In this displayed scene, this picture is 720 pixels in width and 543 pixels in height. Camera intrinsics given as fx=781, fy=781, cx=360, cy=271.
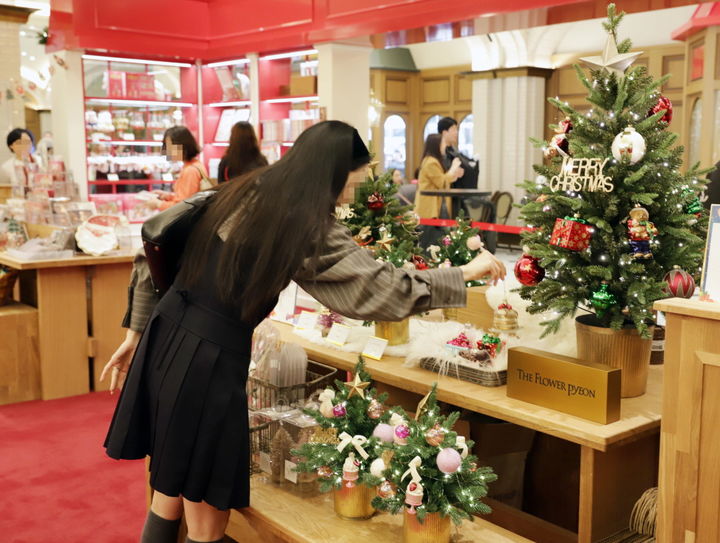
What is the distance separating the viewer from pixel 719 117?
772cm

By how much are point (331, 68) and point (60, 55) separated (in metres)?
2.94

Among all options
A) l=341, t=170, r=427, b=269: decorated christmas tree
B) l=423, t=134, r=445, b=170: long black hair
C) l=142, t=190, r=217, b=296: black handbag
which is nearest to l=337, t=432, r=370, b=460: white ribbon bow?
l=142, t=190, r=217, b=296: black handbag

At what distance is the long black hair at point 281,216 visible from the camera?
A: 5.74 feet

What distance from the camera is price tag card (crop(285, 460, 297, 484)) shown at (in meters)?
2.38

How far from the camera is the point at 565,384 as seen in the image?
6.91ft

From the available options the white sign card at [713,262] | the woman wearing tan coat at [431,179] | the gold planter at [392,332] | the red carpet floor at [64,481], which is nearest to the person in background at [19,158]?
the red carpet floor at [64,481]

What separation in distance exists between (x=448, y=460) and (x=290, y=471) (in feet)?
2.24

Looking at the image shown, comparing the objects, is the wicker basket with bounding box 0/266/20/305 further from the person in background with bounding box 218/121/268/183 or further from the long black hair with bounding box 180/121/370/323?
the long black hair with bounding box 180/121/370/323

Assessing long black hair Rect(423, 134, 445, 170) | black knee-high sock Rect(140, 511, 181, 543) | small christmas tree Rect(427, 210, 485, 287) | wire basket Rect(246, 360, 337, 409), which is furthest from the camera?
long black hair Rect(423, 134, 445, 170)

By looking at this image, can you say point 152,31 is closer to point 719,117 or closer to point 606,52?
point 719,117

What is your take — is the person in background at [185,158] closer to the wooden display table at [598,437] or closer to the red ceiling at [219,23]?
the red ceiling at [219,23]

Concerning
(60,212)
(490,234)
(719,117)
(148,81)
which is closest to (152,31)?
(148,81)

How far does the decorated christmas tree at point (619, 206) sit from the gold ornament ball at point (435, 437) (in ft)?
1.95

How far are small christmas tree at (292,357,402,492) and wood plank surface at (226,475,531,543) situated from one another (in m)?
0.12
